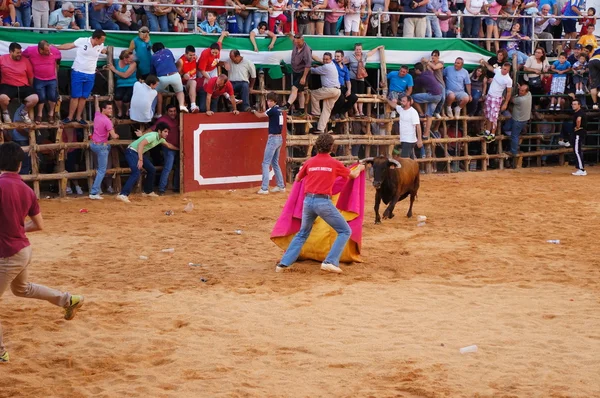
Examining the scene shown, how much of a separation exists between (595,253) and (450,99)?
1037cm

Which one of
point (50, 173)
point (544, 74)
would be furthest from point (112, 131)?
A: point (544, 74)

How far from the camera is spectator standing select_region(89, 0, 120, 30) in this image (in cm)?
1855

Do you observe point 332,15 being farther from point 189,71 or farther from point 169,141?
point 169,141

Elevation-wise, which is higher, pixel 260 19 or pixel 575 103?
pixel 260 19

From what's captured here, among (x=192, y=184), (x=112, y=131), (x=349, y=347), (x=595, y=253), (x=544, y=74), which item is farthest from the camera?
(x=544, y=74)

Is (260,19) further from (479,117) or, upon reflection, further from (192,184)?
(479,117)

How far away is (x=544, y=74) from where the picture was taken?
2464 cm

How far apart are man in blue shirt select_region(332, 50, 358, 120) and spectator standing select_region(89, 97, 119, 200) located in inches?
223

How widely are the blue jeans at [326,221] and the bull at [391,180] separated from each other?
12.3 feet

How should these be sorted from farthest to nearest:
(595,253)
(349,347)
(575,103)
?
(575,103)
(595,253)
(349,347)

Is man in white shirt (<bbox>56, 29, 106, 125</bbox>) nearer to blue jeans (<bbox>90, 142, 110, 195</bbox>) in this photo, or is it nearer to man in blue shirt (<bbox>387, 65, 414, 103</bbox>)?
blue jeans (<bbox>90, 142, 110, 195</bbox>)

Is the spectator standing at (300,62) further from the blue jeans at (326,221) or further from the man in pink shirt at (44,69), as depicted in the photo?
the blue jeans at (326,221)

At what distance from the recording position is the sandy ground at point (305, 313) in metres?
7.44

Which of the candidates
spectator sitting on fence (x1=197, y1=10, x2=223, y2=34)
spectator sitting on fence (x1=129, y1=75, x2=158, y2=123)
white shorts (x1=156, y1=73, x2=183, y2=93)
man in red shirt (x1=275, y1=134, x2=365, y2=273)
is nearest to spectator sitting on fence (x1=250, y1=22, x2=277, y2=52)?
spectator sitting on fence (x1=197, y1=10, x2=223, y2=34)
